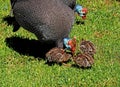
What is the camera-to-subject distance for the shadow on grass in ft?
21.8

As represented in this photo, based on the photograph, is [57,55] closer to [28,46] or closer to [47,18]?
[47,18]

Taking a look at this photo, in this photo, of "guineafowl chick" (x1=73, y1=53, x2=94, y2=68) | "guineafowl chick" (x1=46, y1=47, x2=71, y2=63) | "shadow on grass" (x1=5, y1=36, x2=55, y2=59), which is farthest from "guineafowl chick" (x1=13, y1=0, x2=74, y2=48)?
"shadow on grass" (x1=5, y1=36, x2=55, y2=59)

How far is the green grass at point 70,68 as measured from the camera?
19.4 feet

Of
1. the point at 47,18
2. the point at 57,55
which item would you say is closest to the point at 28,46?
the point at 57,55

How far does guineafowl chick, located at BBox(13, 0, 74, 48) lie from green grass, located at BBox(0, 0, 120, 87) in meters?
0.44

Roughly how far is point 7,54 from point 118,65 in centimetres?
160

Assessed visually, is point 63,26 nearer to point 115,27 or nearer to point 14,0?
point 14,0

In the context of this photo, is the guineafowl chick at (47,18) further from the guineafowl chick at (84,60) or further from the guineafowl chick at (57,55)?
the guineafowl chick at (84,60)

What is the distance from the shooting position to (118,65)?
6355mm

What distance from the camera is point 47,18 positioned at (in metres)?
5.89

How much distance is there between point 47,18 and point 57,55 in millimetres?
548

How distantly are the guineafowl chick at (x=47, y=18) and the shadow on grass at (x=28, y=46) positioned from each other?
1.42 ft

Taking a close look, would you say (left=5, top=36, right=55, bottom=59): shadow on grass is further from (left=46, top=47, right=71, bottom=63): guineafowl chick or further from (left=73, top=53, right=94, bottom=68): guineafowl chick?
(left=73, top=53, right=94, bottom=68): guineafowl chick

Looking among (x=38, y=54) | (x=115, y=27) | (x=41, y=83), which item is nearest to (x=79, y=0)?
(x=115, y=27)
